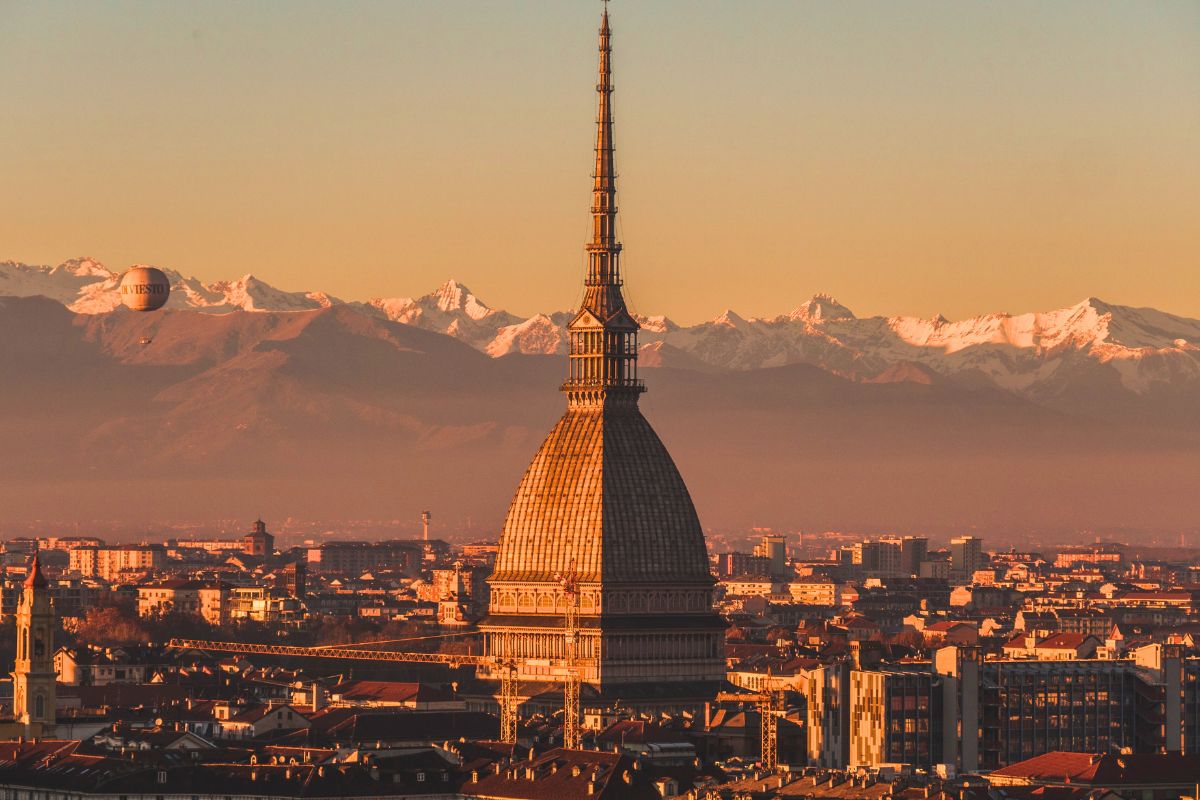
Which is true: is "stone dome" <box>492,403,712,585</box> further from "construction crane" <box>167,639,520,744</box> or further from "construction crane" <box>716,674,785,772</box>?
"construction crane" <box>716,674,785,772</box>

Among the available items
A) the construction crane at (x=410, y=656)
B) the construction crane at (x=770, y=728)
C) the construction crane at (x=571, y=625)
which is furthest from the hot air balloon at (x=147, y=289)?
the construction crane at (x=770, y=728)

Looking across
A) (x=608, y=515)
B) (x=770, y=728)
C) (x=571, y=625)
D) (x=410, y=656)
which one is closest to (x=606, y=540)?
(x=608, y=515)

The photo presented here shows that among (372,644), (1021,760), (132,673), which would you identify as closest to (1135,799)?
(1021,760)

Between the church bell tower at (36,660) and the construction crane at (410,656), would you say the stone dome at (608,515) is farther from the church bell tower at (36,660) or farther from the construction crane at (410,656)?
the church bell tower at (36,660)

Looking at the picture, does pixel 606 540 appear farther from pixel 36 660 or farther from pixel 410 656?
pixel 36 660

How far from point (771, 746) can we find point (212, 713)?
26.6m

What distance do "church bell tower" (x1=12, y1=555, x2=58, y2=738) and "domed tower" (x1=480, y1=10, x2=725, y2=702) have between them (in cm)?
3184

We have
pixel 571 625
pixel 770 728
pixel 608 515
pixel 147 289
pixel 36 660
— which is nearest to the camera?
pixel 770 728

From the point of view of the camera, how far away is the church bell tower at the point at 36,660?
404 feet

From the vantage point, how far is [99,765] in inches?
4016

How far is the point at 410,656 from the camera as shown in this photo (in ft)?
579

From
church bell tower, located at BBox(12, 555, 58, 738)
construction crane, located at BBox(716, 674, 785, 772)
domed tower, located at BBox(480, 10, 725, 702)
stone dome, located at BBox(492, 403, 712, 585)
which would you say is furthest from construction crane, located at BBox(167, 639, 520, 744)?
church bell tower, located at BBox(12, 555, 58, 738)

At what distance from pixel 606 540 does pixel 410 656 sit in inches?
932

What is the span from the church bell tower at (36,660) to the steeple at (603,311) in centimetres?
3642
